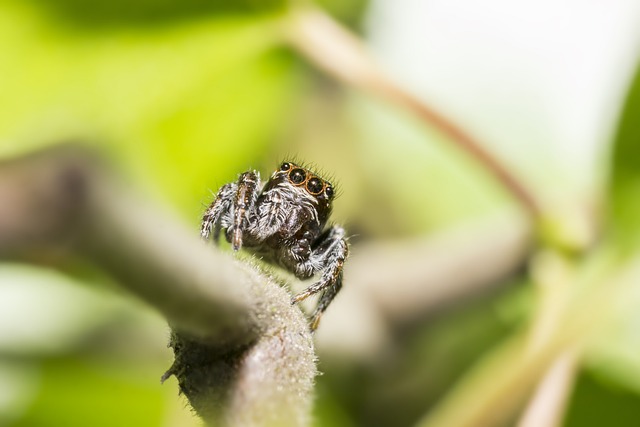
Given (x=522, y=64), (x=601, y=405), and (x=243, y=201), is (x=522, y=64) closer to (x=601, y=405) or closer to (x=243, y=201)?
(x=601, y=405)

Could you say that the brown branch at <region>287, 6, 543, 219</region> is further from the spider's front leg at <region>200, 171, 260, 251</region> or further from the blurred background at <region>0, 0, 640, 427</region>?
the spider's front leg at <region>200, 171, 260, 251</region>

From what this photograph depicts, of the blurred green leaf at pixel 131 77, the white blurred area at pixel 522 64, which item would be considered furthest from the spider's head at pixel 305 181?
the white blurred area at pixel 522 64

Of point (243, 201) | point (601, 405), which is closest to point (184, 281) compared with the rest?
point (243, 201)

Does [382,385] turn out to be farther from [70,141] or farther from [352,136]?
[70,141]

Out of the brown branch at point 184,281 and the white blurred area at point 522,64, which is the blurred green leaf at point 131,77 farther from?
the brown branch at point 184,281

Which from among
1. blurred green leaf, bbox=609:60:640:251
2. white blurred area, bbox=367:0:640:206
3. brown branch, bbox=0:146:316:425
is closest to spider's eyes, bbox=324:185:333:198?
brown branch, bbox=0:146:316:425

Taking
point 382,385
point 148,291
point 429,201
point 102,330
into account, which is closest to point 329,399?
point 382,385
